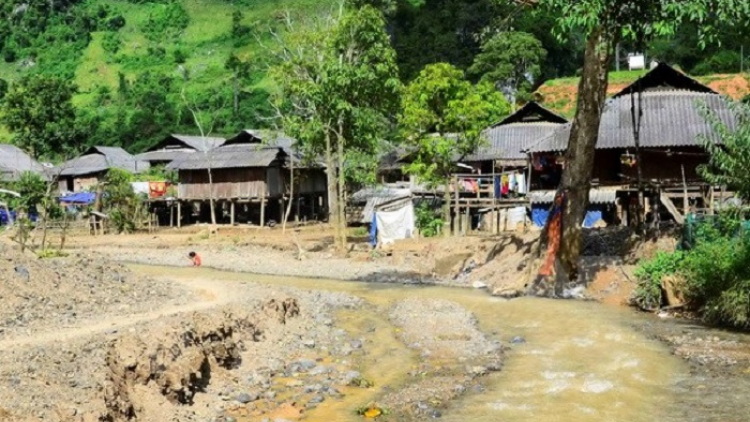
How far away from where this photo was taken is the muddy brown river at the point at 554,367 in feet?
39.0

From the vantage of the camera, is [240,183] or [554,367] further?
[240,183]

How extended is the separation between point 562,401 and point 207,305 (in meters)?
8.91

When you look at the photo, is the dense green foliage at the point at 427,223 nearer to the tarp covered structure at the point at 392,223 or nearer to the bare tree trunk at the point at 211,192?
the tarp covered structure at the point at 392,223

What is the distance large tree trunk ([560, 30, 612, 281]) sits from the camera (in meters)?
23.1

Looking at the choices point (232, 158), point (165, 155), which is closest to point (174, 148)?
point (165, 155)

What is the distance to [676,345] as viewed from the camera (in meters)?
16.1

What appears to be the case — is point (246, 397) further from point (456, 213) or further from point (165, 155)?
point (165, 155)

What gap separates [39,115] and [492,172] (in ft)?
143

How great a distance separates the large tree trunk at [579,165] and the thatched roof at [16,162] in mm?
45816

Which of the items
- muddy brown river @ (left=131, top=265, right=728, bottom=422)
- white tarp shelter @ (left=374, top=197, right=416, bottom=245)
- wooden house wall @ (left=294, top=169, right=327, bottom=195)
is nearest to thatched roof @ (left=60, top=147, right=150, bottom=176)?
wooden house wall @ (left=294, top=169, right=327, bottom=195)

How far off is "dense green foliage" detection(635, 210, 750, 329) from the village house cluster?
9.60 feet

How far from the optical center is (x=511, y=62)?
64.1 metres

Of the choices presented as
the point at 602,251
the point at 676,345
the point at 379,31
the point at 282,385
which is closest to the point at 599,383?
the point at 676,345

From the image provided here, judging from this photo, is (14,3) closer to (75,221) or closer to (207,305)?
(75,221)
